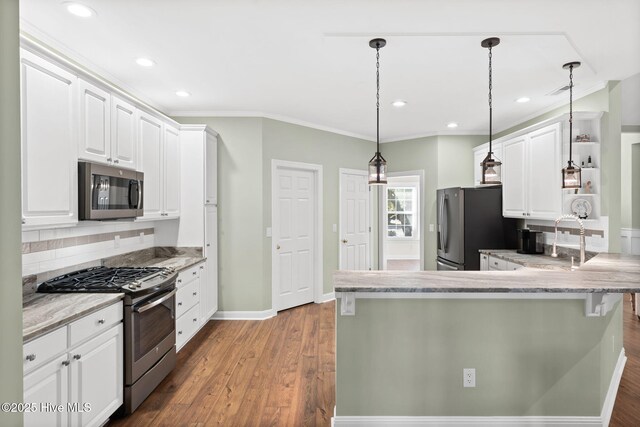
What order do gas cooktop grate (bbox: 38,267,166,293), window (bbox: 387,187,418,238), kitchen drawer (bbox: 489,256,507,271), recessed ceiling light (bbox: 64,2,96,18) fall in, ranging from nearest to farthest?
recessed ceiling light (bbox: 64,2,96,18)
gas cooktop grate (bbox: 38,267,166,293)
kitchen drawer (bbox: 489,256,507,271)
window (bbox: 387,187,418,238)

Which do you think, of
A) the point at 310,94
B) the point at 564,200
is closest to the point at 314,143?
the point at 310,94

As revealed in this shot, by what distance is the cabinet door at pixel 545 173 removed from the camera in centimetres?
359

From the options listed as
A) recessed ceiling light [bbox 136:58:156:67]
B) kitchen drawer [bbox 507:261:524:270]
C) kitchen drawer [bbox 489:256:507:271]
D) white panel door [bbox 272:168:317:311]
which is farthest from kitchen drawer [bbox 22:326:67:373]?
kitchen drawer [bbox 489:256:507:271]

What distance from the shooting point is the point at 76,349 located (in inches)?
77.5

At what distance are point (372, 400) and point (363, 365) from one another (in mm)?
228

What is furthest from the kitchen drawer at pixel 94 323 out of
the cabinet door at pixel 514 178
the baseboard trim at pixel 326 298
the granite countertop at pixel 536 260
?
the cabinet door at pixel 514 178

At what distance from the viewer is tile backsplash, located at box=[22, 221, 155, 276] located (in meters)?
2.42

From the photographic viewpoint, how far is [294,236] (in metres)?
5.03

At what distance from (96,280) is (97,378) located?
76 cm

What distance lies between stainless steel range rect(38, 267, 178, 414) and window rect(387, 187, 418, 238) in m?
6.87

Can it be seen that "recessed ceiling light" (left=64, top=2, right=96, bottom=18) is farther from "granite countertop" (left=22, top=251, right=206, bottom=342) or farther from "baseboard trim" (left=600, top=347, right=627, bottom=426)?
"baseboard trim" (left=600, top=347, right=627, bottom=426)

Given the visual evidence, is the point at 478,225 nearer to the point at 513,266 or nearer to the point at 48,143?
the point at 513,266

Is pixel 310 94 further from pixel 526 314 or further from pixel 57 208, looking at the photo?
pixel 526 314

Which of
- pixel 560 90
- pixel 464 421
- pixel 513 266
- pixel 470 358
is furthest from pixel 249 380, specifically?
pixel 560 90
